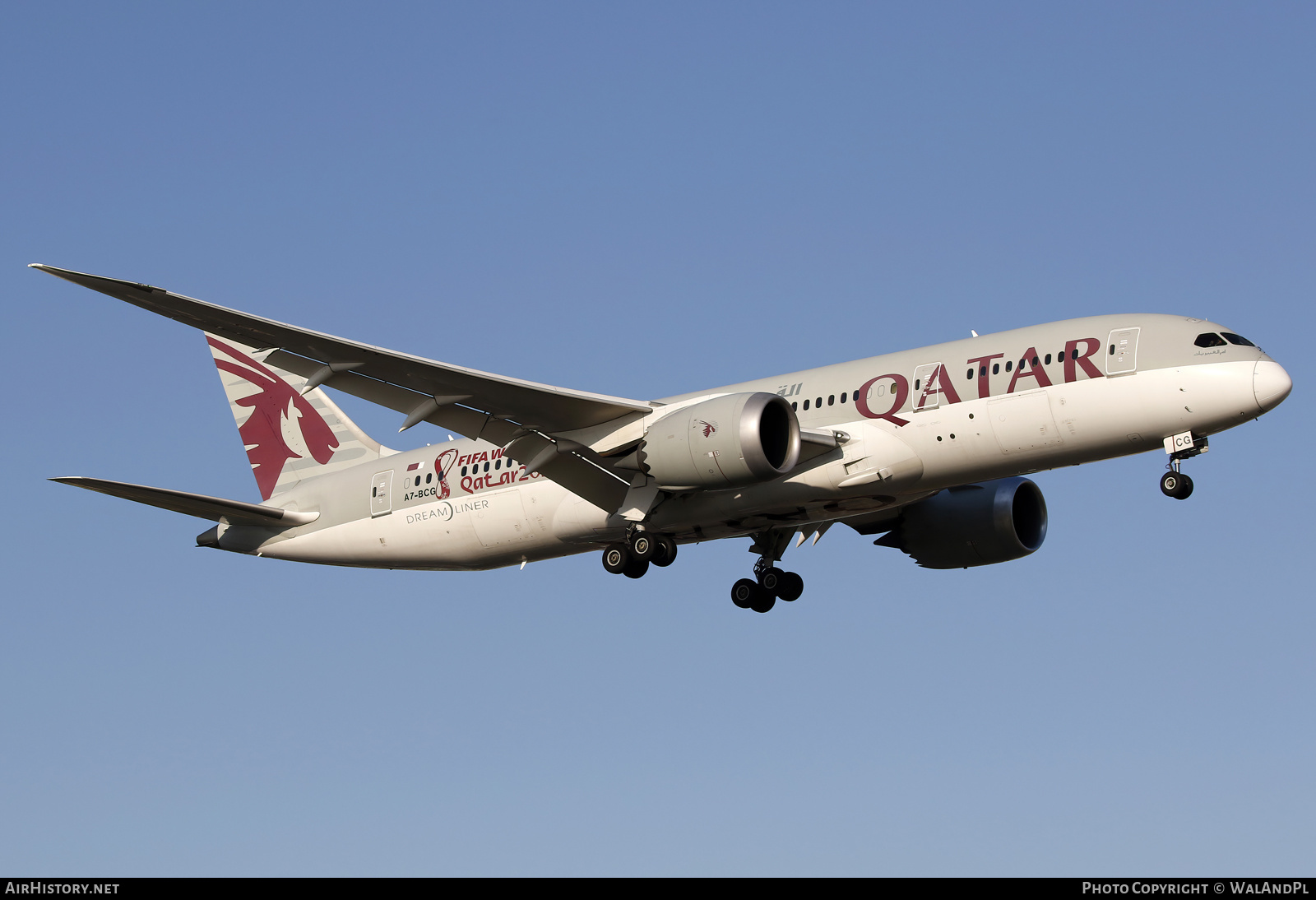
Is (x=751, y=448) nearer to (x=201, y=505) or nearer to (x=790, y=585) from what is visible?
(x=790, y=585)

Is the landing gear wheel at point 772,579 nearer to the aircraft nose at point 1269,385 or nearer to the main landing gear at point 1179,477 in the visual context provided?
the main landing gear at point 1179,477

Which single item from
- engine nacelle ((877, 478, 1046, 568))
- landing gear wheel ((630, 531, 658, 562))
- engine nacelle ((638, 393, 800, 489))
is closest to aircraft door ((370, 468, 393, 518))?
landing gear wheel ((630, 531, 658, 562))

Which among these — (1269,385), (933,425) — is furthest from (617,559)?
(1269,385)

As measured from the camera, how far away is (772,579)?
34.3m

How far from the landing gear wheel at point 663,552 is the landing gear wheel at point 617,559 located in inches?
22.0

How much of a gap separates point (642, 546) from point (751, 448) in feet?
15.0

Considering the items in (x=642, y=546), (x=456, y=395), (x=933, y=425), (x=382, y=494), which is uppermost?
(x=382, y=494)

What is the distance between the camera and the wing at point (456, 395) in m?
26.5

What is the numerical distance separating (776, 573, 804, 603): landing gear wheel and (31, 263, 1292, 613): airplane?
0.23 feet

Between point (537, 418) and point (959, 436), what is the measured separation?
28.4ft

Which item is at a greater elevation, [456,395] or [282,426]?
[282,426]

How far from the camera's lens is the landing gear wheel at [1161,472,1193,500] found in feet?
88.8

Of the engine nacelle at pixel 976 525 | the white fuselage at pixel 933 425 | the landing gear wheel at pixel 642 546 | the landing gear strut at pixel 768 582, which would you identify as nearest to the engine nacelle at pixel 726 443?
the white fuselage at pixel 933 425
